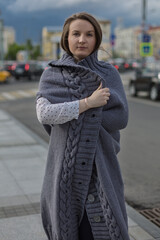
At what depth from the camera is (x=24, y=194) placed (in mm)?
4590

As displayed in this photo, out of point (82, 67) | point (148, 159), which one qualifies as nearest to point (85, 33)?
point (82, 67)

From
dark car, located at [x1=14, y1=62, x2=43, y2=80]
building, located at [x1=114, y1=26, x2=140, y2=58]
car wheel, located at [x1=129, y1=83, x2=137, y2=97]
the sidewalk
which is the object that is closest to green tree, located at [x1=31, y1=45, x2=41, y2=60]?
building, located at [x1=114, y1=26, x2=140, y2=58]

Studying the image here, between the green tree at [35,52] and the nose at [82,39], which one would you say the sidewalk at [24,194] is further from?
the green tree at [35,52]

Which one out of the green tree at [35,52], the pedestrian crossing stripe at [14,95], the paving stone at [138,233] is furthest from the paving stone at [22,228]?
the green tree at [35,52]

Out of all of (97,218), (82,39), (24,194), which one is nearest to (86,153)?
(97,218)

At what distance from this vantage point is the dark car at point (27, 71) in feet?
110

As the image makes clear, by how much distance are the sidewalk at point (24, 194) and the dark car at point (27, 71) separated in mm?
26023

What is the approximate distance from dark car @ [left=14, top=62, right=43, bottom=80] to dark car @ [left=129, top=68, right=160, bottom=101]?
1721 cm

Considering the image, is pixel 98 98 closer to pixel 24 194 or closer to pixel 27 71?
pixel 24 194

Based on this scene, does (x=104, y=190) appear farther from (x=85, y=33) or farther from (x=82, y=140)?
(x=85, y=33)

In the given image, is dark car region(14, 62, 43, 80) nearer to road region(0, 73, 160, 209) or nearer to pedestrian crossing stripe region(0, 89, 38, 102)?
pedestrian crossing stripe region(0, 89, 38, 102)

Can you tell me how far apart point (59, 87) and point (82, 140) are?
0.33 meters

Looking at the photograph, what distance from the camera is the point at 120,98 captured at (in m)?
2.31

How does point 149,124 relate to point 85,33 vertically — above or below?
below
